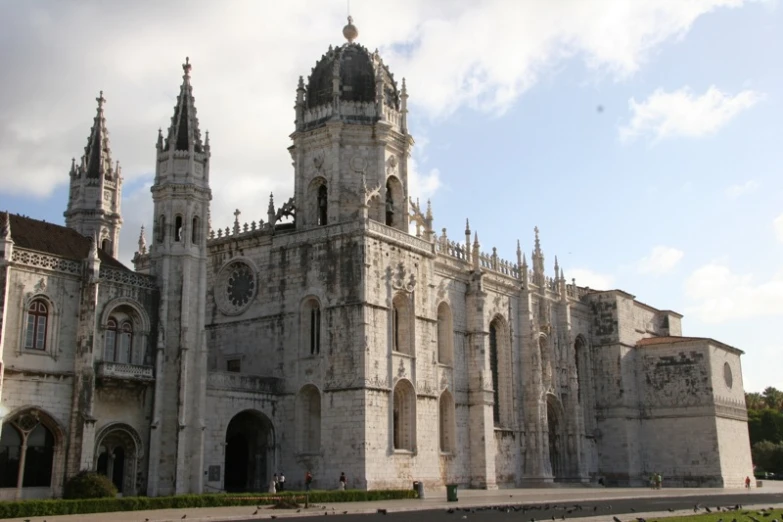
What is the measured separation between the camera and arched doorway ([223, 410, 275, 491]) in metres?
43.8

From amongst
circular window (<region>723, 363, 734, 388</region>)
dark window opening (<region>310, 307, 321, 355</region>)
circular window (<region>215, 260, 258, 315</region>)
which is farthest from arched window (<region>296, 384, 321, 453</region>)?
circular window (<region>723, 363, 734, 388</region>)

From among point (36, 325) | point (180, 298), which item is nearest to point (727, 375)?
point (180, 298)

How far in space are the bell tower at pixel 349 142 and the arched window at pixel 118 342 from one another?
42.6 ft

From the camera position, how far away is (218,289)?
163 feet

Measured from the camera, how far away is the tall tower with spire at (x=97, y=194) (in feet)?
156

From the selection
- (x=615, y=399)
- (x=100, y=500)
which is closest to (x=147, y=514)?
(x=100, y=500)

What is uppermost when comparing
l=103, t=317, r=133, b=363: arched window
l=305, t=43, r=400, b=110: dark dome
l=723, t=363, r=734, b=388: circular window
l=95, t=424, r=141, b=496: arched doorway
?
l=305, t=43, r=400, b=110: dark dome

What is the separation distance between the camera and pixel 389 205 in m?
49.7

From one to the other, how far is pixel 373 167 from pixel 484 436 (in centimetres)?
1647

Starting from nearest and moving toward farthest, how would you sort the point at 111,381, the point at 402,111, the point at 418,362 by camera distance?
the point at 111,381, the point at 418,362, the point at 402,111

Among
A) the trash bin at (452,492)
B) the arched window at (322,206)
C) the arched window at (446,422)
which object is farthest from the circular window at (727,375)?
the trash bin at (452,492)

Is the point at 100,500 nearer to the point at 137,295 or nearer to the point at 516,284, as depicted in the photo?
the point at 137,295

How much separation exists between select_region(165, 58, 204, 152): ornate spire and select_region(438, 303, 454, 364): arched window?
1713cm

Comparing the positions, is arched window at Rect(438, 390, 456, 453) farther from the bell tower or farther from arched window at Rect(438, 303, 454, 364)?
the bell tower
